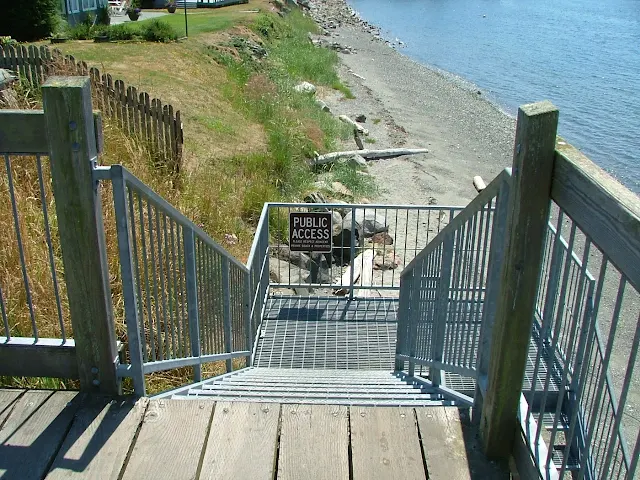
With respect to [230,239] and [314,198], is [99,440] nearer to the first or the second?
[230,239]

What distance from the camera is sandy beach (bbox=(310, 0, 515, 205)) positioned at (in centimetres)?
1906

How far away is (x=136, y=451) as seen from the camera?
3.25 meters

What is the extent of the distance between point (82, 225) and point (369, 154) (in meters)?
17.9

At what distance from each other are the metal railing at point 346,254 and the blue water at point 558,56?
13084mm

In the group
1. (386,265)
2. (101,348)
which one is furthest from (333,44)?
(101,348)

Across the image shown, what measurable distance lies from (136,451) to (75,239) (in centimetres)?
107

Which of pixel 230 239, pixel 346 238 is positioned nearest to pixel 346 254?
pixel 346 238

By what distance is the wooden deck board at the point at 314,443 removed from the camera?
3174 mm

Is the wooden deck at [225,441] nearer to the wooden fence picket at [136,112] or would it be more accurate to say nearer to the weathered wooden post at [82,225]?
the weathered wooden post at [82,225]

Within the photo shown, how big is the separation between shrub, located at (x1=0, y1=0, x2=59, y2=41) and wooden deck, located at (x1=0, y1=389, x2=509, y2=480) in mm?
29026

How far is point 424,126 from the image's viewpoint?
90.7 feet

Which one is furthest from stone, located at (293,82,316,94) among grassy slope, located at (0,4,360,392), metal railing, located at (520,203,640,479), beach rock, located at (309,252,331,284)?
beach rock, located at (309,252,331,284)

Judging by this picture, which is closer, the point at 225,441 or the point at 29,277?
the point at 225,441

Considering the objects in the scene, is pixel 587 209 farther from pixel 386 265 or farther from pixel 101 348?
pixel 386 265
